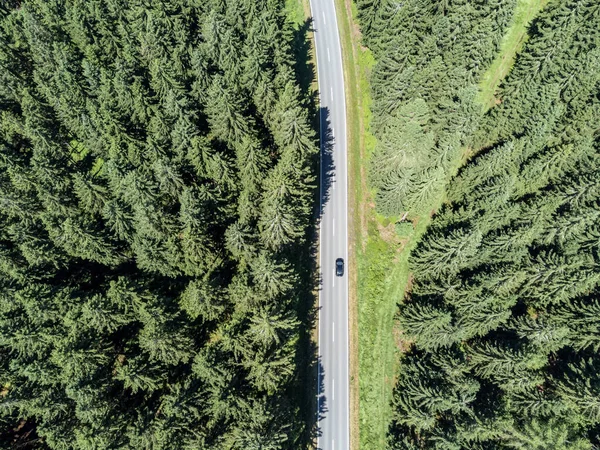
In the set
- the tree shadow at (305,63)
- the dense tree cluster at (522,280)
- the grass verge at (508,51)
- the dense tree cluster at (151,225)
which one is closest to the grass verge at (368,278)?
the dense tree cluster at (522,280)

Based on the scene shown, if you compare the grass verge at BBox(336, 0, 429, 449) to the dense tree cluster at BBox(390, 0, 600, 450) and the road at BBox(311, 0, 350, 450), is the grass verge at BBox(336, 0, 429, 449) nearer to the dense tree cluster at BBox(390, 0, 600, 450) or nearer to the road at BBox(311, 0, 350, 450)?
the road at BBox(311, 0, 350, 450)

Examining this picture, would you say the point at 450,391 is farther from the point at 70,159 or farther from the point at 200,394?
the point at 70,159

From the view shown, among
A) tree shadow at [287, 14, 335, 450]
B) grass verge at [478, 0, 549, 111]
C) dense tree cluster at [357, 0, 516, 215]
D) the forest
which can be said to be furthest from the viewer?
grass verge at [478, 0, 549, 111]

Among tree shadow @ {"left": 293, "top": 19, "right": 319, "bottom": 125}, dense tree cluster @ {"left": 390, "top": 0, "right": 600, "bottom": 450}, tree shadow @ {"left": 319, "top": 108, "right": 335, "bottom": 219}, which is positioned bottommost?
dense tree cluster @ {"left": 390, "top": 0, "right": 600, "bottom": 450}

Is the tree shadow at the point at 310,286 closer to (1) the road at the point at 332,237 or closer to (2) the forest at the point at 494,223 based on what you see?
(1) the road at the point at 332,237

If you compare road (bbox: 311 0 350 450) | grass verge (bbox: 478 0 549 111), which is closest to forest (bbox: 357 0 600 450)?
grass verge (bbox: 478 0 549 111)
